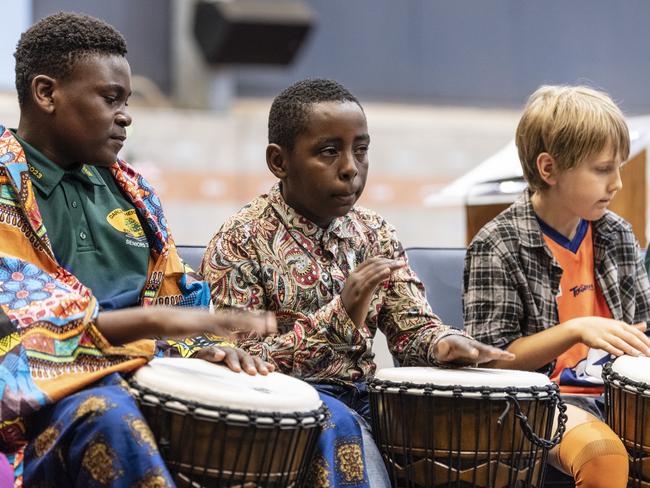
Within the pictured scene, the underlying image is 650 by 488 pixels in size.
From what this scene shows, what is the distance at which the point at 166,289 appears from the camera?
2.42m

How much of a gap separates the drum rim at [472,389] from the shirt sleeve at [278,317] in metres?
0.16

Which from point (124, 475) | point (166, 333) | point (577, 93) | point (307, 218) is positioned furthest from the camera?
point (577, 93)

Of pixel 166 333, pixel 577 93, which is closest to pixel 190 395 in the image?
pixel 166 333

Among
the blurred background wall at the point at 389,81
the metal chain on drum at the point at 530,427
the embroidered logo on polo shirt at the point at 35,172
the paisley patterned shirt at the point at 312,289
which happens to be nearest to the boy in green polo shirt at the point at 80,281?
the embroidered logo on polo shirt at the point at 35,172

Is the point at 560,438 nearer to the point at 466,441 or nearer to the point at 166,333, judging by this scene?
the point at 466,441

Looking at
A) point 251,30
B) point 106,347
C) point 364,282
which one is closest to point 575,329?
point 364,282

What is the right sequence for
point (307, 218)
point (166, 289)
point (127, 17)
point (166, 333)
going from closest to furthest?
1. point (166, 333)
2. point (166, 289)
3. point (307, 218)
4. point (127, 17)

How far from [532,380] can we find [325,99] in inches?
33.7

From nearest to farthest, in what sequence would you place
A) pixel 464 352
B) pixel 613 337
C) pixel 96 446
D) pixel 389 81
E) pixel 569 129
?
1. pixel 96 446
2. pixel 464 352
3. pixel 613 337
4. pixel 569 129
5. pixel 389 81

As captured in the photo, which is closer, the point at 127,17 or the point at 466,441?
the point at 466,441

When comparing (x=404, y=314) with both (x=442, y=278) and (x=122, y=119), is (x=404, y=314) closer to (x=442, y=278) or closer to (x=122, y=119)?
(x=442, y=278)

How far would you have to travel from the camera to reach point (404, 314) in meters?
2.61

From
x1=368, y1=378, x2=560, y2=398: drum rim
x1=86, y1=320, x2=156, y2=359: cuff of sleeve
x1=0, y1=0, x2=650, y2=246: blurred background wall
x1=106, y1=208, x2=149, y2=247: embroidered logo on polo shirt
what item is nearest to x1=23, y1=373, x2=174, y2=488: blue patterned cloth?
x1=86, y1=320, x2=156, y2=359: cuff of sleeve

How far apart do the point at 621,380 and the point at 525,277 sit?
0.47m
